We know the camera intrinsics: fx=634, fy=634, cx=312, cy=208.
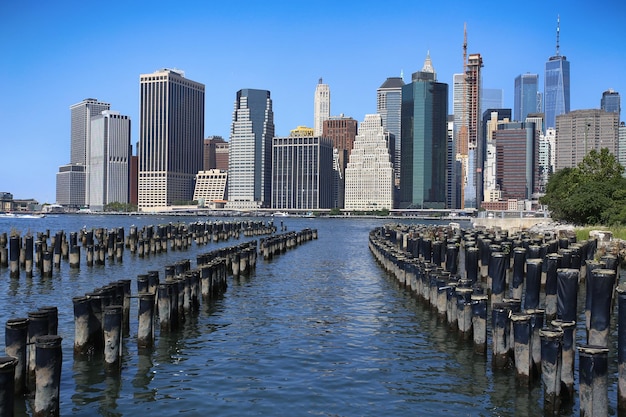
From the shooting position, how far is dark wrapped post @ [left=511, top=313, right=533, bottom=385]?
57.3 ft

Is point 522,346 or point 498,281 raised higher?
point 498,281

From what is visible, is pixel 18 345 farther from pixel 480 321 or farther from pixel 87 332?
pixel 480 321

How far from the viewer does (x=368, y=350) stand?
904 inches

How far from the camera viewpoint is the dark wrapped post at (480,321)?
69.6ft

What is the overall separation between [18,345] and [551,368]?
45.1 feet

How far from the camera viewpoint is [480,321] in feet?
70.2

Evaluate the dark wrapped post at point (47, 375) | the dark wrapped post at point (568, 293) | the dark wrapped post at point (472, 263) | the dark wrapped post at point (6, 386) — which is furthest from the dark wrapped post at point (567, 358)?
the dark wrapped post at point (472, 263)

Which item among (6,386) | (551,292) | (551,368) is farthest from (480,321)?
(6,386)

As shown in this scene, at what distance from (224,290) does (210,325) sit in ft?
33.3

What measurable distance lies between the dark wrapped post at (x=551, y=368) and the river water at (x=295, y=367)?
17.5 inches

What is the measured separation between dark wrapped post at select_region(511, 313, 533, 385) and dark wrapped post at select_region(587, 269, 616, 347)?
3362 mm

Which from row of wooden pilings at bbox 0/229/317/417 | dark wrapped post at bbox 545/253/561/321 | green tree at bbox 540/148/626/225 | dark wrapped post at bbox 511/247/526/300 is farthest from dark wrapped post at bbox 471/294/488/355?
green tree at bbox 540/148/626/225

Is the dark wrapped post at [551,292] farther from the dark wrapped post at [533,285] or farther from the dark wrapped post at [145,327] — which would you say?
the dark wrapped post at [145,327]

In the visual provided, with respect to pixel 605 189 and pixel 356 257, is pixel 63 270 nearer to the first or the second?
pixel 356 257
